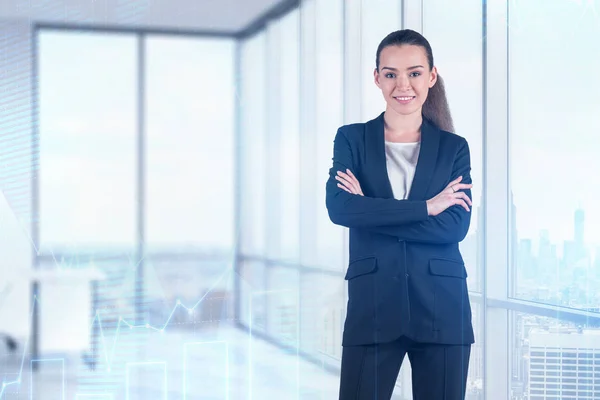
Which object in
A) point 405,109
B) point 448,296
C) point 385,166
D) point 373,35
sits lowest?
point 448,296

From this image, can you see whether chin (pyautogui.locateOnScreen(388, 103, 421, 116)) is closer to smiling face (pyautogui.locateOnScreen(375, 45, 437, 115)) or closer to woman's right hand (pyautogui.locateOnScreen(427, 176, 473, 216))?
smiling face (pyautogui.locateOnScreen(375, 45, 437, 115))

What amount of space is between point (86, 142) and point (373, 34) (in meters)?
1.31

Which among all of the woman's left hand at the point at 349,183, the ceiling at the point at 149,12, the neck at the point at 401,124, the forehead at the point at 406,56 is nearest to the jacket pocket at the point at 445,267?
the woman's left hand at the point at 349,183

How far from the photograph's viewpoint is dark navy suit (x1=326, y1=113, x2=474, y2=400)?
261cm

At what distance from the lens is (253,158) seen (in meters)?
3.29

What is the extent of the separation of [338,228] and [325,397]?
74 centimetres

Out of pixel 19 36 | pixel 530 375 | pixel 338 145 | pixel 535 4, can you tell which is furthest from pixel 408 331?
pixel 19 36

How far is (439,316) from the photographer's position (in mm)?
2688

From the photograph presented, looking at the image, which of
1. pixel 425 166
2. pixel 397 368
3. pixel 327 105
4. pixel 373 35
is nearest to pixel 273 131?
pixel 327 105

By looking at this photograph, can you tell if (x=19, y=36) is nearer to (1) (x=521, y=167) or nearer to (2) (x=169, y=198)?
(2) (x=169, y=198)

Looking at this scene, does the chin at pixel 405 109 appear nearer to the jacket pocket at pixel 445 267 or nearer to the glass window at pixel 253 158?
the jacket pocket at pixel 445 267

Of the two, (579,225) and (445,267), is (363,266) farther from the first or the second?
(579,225)

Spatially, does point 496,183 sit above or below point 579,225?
above

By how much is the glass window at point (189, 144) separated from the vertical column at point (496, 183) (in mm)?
A: 1134
